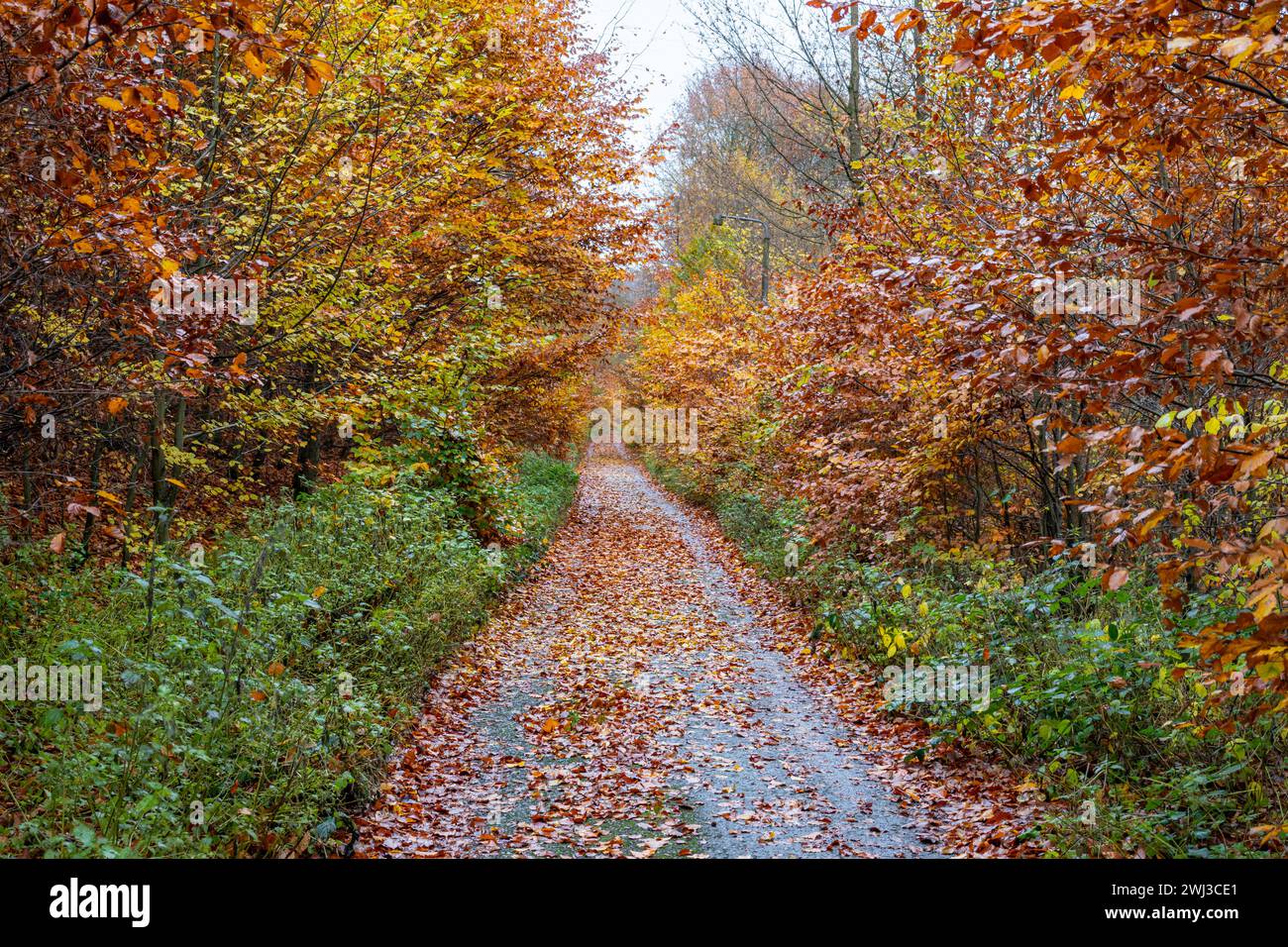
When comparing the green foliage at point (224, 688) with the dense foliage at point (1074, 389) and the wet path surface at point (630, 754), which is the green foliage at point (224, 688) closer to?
the wet path surface at point (630, 754)

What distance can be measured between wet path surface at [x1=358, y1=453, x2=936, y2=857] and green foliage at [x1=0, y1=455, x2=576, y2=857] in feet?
1.66

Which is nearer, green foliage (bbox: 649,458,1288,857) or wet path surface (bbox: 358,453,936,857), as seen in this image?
green foliage (bbox: 649,458,1288,857)

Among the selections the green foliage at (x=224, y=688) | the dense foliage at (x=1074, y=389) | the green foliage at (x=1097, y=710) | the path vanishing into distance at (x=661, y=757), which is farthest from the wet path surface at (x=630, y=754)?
the dense foliage at (x=1074, y=389)

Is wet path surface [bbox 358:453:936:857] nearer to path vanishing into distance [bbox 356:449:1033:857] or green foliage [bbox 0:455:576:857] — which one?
path vanishing into distance [bbox 356:449:1033:857]

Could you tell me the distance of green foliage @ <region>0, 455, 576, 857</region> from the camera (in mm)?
4613

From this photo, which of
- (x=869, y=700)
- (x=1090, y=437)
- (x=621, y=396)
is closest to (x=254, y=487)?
(x=869, y=700)

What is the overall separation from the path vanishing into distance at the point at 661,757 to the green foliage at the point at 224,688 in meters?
0.55

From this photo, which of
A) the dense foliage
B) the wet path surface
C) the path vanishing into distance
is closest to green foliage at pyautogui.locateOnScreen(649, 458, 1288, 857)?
the dense foliage

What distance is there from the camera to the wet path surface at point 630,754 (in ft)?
19.3

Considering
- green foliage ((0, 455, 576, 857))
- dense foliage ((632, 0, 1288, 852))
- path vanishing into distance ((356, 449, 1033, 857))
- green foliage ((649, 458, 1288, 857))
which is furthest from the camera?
path vanishing into distance ((356, 449, 1033, 857))

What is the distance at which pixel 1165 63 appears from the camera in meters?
4.27

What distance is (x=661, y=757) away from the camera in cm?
746

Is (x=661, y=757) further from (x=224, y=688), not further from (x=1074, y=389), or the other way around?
(x=1074, y=389)

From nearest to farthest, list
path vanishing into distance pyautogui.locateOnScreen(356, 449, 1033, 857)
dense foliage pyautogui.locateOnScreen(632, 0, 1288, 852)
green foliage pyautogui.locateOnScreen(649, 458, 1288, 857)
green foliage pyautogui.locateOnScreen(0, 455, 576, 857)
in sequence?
dense foliage pyautogui.locateOnScreen(632, 0, 1288, 852) → green foliage pyautogui.locateOnScreen(0, 455, 576, 857) → green foliage pyautogui.locateOnScreen(649, 458, 1288, 857) → path vanishing into distance pyautogui.locateOnScreen(356, 449, 1033, 857)
